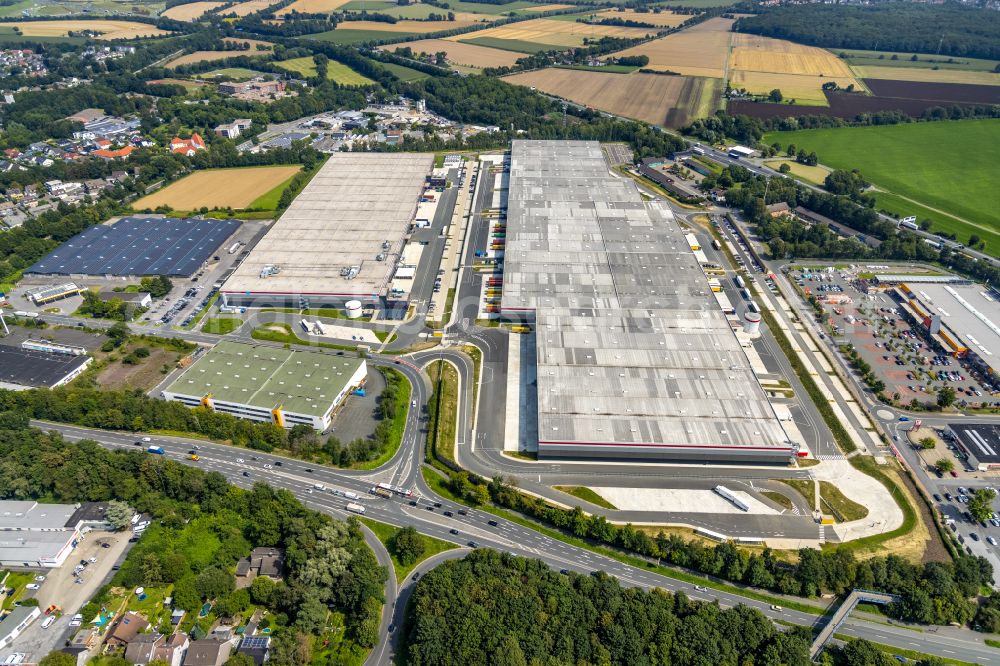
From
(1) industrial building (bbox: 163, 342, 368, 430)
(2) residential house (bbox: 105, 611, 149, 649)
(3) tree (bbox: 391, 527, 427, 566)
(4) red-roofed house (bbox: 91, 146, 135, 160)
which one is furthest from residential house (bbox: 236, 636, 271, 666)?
(4) red-roofed house (bbox: 91, 146, 135, 160)

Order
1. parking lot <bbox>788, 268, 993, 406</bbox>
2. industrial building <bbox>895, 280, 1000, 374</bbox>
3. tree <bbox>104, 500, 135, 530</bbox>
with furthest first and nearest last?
industrial building <bbox>895, 280, 1000, 374</bbox> < parking lot <bbox>788, 268, 993, 406</bbox> < tree <bbox>104, 500, 135, 530</bbox>

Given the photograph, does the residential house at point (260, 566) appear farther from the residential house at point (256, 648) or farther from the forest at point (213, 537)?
the residential house at point (256, 648)

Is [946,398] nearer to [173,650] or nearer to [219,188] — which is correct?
[173,650]

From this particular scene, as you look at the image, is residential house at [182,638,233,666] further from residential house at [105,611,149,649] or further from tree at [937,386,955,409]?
tree at [937,386,955,409]

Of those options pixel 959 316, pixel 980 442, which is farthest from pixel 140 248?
pixel 959 316

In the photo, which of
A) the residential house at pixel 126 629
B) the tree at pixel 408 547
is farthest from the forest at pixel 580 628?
the residential house at pixel 126 629
